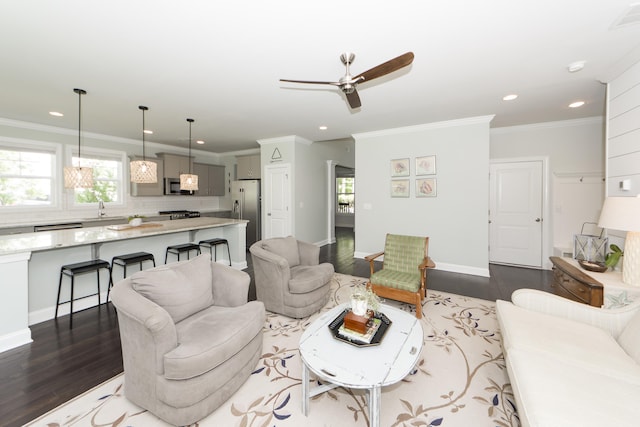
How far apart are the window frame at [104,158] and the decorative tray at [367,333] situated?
20.0 feet

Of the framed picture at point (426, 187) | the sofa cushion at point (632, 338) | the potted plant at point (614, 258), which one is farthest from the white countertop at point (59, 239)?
the potted plant at point (614, 258)

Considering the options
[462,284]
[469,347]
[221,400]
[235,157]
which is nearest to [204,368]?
[221,400]

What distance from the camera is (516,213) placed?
16.5ft

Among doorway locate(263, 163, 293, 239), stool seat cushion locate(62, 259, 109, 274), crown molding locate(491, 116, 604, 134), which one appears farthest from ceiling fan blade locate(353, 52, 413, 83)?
crown molding locate(491, 116, 604, 134)

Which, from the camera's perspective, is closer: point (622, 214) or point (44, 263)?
point (622, 214)

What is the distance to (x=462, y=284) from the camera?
13.5ft

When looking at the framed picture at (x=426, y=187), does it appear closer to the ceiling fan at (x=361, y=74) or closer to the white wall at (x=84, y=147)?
the ceiling fan at (x=361, y=74)

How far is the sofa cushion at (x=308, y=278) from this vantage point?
114 inches

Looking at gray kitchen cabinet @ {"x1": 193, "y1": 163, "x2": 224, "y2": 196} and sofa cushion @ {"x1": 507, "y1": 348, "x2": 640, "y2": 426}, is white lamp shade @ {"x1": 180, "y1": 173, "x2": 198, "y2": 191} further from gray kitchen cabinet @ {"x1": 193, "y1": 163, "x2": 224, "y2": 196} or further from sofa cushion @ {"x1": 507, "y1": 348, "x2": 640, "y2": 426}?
sofa cushion @ {"x1": 507, "y1": 348, "x2": 640, "y2": 426}

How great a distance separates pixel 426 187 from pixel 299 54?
343 centimetres

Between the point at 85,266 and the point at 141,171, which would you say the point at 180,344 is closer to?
the point at 85,266

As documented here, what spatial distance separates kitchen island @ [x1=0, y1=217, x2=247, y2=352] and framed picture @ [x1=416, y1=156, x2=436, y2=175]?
13.0ft

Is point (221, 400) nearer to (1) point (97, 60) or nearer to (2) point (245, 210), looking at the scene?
(1) point (97, 60)

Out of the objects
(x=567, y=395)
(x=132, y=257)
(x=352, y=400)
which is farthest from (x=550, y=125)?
(x=132, y=257)
